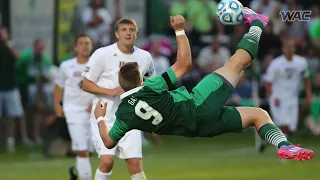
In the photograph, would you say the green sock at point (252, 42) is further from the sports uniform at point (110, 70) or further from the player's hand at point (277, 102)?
the player's hand at point (277, 102)

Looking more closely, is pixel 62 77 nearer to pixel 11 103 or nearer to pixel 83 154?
pixel 83 154

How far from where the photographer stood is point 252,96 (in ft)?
84.5

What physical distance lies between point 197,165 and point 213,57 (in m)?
Result: 7.20

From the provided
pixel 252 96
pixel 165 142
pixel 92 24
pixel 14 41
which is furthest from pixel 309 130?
pixel 14 41

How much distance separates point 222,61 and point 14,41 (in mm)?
5260

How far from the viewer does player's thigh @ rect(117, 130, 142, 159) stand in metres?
13.0

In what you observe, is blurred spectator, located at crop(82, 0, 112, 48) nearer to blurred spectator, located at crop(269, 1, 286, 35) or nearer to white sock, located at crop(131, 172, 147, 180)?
blurred spectator, located at crop(269, 1, 286, 35)

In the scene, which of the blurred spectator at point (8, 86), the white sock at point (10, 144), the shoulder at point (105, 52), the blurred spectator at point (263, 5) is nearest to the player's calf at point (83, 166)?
the shoulder at point (105, 52)

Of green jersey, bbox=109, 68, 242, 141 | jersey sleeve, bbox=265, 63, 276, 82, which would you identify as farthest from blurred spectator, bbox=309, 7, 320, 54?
green jersey, bbox=109, 68, 242, 141

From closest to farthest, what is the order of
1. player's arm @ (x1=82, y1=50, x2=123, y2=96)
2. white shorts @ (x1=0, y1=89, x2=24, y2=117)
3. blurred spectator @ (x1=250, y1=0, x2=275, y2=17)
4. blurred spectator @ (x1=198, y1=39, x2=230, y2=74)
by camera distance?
player's arm @ (x1=82, y1=50, x2=123, y2=96)
white shorts @ (x1=0, y1=89, x2=24, y2=117)
blurred spectator @ (x1=198, y1=39, x2=230, y2=74)
blurred spectator @ (x1=250, y1=0, x2=275, y2=17)

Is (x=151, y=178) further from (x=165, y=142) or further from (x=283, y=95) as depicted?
(x=165, y=142)

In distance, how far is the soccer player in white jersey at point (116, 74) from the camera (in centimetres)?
1309

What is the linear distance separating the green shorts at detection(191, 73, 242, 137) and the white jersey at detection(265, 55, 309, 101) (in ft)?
34.5

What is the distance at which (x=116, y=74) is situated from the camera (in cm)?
1339
